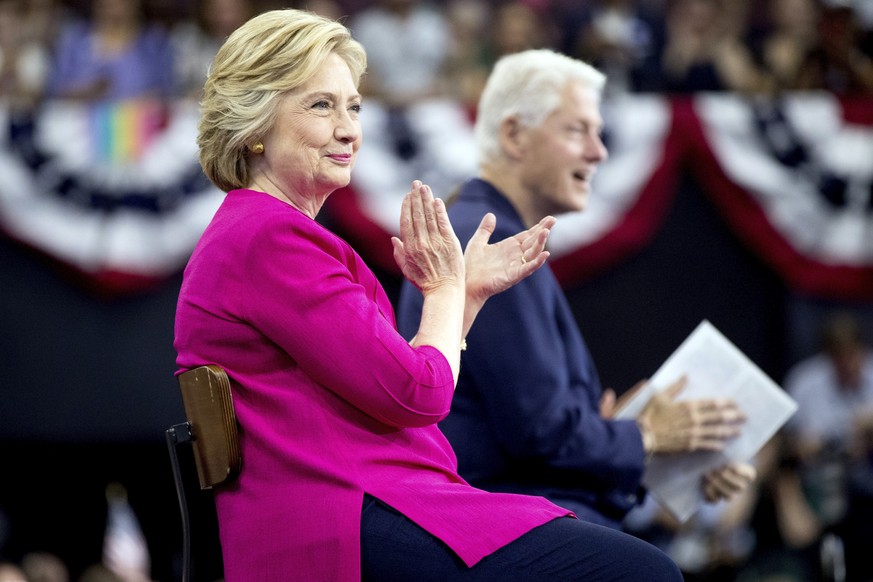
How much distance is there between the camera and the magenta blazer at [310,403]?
1743 millimetres

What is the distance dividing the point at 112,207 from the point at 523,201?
3021 millimetres

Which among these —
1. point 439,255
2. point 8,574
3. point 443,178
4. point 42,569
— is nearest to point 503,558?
point 439,255

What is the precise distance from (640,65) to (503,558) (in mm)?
4495

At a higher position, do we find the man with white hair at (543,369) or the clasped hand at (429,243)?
the clasped hand at (429,243)

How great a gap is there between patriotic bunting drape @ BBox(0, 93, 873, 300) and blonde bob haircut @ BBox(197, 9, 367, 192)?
3417 mm

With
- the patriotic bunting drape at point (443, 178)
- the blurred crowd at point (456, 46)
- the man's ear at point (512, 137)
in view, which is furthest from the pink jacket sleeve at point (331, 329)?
the blurred crowd at point (456, 46)

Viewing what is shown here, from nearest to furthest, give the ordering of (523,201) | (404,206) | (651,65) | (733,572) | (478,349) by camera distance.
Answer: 1. (404,206)
2. (478,349)
3. (523,201)
4. (733,572)
5. (651,65)

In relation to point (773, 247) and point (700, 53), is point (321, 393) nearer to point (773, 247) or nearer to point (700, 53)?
point (773, 247)

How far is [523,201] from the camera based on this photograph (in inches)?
114

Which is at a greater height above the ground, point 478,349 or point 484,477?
point 478,349

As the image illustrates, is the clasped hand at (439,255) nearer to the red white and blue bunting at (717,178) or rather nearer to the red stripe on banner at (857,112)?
the red white and blue bunting at (717,178)

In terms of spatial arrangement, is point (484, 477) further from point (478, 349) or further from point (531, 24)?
point (531, 24)

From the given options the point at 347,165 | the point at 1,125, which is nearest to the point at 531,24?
the point at 1,125

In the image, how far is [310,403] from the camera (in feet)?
5.84
